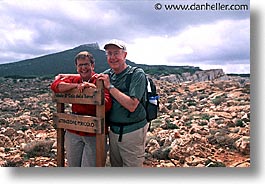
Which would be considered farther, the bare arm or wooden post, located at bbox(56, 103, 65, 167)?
wooden post, located at bbox(56, 103, 65, 167)

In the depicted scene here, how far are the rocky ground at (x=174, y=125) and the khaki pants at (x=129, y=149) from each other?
11cm

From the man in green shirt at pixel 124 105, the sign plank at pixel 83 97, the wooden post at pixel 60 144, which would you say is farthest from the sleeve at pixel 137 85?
the wooden post at pixel 60 144

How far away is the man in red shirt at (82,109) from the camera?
332 cm

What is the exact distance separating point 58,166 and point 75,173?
16 cm

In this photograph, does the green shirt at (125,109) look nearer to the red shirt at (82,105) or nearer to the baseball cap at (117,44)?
the red shirt at (82,105)

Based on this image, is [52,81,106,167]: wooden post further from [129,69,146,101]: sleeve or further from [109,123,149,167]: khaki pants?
[129,69,146,101]: sleeve

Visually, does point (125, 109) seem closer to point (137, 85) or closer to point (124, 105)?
point (124, 105)

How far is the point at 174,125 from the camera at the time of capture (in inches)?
141

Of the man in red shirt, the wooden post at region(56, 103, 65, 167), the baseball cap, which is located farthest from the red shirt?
the baseball cap

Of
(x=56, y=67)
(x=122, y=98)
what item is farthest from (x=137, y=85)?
(x=56, y=67)

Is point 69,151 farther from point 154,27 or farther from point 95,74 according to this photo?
point 154,27

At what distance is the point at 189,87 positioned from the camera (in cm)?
356

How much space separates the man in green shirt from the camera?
10.6ft

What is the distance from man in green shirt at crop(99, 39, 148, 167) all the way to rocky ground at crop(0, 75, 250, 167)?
0.19 meters
